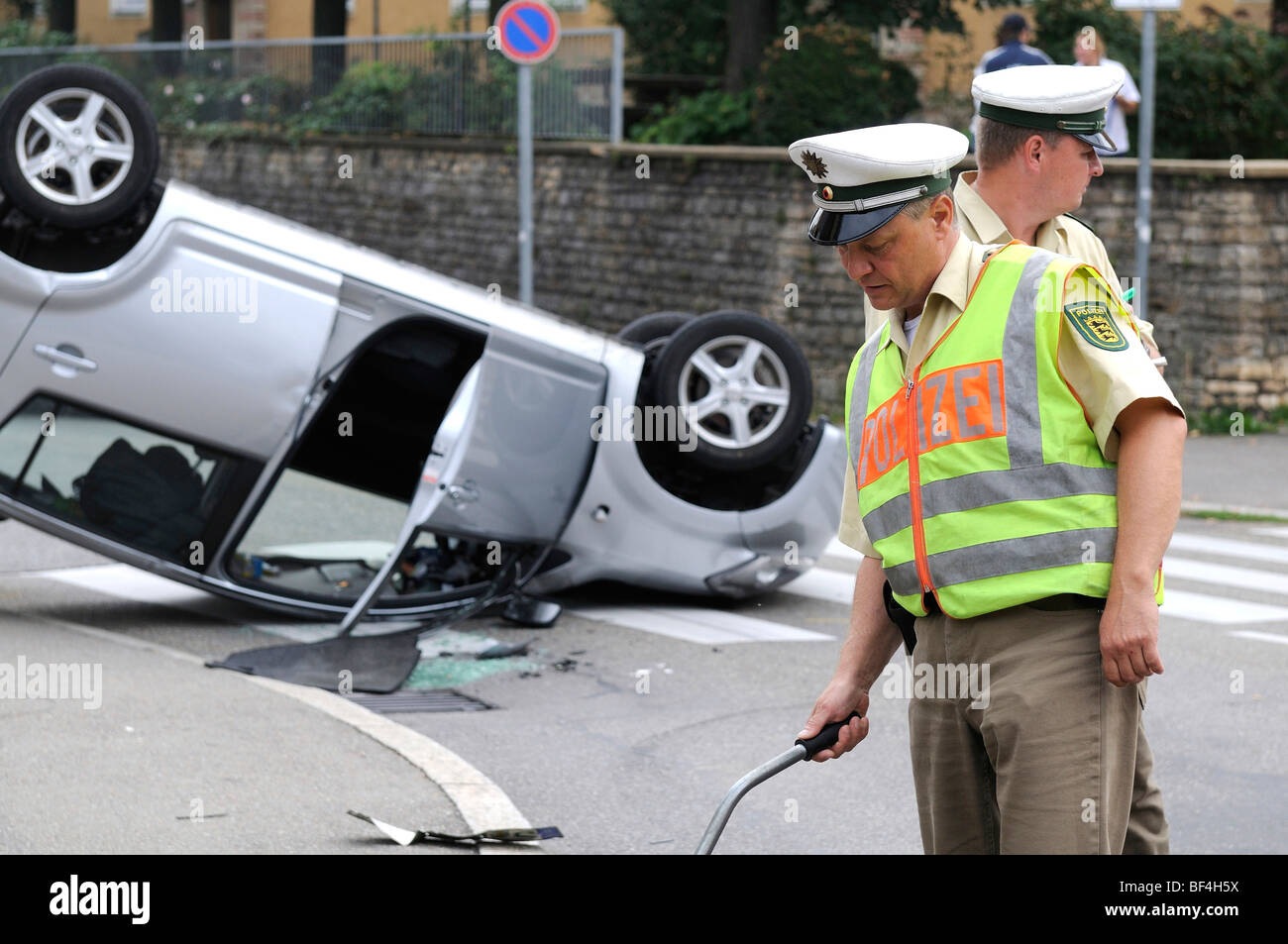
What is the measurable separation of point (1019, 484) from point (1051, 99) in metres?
1.03

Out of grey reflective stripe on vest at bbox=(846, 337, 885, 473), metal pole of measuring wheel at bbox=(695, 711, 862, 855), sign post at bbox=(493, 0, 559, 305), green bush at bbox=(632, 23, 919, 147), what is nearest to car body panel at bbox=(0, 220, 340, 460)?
grey reflective stripe on vest at bbox=(846, 337, 885, 473)

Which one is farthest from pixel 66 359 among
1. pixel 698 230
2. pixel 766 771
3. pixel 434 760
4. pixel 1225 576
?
pixel 698 230

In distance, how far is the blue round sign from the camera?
45.3ft

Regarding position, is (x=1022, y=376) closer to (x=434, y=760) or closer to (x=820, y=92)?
(x=434, y=760)

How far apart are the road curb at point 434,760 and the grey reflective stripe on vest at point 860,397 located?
210cm

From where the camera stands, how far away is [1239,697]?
7188mm

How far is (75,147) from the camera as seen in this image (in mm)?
7840

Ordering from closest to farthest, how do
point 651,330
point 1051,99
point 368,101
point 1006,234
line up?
1. point 1051,99
2. point 1006,234
3. point 651,330
4. point 368,101

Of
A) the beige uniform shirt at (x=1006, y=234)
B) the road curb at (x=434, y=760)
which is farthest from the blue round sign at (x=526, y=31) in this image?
the beige uniform shirt at (x=1006, y=234)

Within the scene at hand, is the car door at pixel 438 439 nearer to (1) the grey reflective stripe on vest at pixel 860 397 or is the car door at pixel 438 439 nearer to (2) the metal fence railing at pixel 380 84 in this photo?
(1) the grey reflective stripe on vest at pixel 860 397

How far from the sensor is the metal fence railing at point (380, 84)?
70.0 ft

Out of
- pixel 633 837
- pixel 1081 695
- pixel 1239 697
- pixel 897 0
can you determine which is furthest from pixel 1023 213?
pixel 897 0

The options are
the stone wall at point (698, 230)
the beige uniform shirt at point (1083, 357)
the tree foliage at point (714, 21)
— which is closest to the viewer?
the beige uniform shirt at point (1083, 357)
